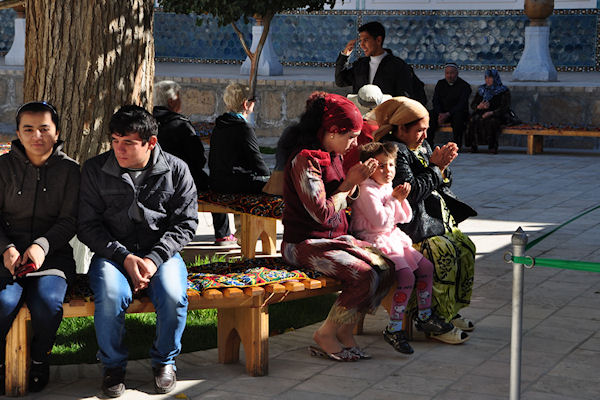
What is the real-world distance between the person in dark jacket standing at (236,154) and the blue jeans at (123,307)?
2.62m

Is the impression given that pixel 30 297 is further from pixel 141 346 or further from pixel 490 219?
pixel 490 219

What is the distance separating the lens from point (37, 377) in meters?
4.79

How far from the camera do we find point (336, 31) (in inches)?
801

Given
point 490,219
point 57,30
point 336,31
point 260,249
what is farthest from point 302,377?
point 336,31

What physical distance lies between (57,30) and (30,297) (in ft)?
6.78

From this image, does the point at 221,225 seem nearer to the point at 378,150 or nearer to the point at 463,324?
the point at 463,324

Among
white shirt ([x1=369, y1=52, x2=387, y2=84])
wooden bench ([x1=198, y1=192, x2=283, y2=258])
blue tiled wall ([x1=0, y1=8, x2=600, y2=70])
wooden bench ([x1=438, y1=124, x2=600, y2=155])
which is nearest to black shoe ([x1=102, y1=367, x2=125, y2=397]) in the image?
wooden bench ([x1=198, y1=192, x2=283, y2=258])

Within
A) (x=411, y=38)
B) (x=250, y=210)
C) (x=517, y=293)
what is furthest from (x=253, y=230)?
(x=411, y=38)

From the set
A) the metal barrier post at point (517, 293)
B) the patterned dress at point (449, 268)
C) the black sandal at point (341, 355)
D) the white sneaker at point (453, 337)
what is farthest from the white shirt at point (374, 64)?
the metal barrier post at point (517, 293)

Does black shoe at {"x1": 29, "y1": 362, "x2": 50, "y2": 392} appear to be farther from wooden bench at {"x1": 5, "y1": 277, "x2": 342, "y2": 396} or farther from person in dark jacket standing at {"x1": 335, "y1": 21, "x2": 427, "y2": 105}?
person in dark jacket standing at {"x1": 335, "y1": 21, "x2": 427, "y2": 105}

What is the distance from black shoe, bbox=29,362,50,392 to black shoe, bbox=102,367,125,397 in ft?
0.96

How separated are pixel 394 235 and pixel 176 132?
2391 mm

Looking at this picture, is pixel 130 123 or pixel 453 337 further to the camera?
pixel 453 337

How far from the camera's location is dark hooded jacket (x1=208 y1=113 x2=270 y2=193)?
24.4 ft
